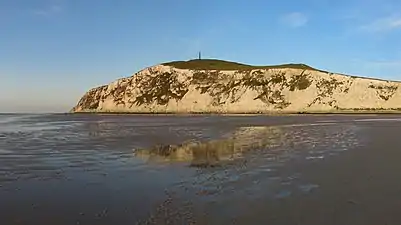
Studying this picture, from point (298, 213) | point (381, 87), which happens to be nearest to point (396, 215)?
point (298, 213)

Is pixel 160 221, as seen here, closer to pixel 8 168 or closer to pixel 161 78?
pixel 8 168

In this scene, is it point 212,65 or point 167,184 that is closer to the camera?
point 167,184

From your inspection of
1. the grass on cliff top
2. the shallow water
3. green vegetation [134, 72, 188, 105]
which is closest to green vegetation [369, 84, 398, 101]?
the grass on cliff top

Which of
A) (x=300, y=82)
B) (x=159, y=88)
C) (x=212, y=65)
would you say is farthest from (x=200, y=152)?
(x=212, y=65)

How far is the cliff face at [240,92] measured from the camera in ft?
338

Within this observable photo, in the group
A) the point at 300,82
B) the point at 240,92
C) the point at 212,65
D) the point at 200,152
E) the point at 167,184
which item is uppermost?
the point at 212,65

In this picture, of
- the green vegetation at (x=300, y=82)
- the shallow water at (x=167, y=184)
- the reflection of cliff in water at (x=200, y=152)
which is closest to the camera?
the shallow water at (x=167, y=184)

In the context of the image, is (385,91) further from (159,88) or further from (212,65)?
(212,65)

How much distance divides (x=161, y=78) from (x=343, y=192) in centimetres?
12614

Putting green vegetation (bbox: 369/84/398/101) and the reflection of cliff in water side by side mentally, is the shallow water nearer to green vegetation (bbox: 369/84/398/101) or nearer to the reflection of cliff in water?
the reflection of cliff in water

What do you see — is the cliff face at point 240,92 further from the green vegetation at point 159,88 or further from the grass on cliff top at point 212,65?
the grass on cliff top at point 212,65

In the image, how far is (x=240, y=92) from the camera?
115m

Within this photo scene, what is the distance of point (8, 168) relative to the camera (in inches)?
660

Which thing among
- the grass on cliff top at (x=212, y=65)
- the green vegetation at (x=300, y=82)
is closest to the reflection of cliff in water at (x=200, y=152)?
the green vegetation at (x=300, y=82)
